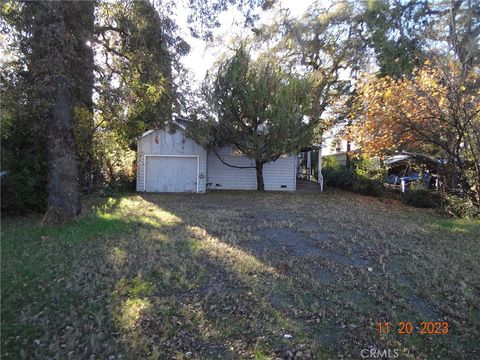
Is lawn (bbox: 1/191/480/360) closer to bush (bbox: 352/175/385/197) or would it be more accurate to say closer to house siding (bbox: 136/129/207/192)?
house siding (bbox: 136/129/207/192)

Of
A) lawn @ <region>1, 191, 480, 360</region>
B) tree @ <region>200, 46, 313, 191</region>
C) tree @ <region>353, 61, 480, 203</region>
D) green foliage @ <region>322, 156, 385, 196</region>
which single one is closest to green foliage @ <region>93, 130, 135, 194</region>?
tree @ <region>200, 46, 313, 191</region>

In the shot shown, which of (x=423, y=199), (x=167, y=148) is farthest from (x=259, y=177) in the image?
(x=423, y=199)

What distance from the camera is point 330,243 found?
24.2ft

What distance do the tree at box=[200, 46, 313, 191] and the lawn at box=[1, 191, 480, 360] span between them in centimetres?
898

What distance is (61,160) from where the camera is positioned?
8.51m

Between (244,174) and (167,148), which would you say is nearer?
(167,148)

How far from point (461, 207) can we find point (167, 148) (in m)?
13.5

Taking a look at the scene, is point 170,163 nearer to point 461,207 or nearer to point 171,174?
point 171,174

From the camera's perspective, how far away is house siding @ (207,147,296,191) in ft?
69.8

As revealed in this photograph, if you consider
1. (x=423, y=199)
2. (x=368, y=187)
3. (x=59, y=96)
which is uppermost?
(x=59, y=96)

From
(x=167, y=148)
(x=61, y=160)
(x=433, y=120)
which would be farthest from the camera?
(x=167, y=148)

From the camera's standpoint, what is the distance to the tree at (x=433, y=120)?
1027 cm

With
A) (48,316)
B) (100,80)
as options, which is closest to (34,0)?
(100,80)

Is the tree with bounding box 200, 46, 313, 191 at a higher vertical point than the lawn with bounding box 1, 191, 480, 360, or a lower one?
higher
